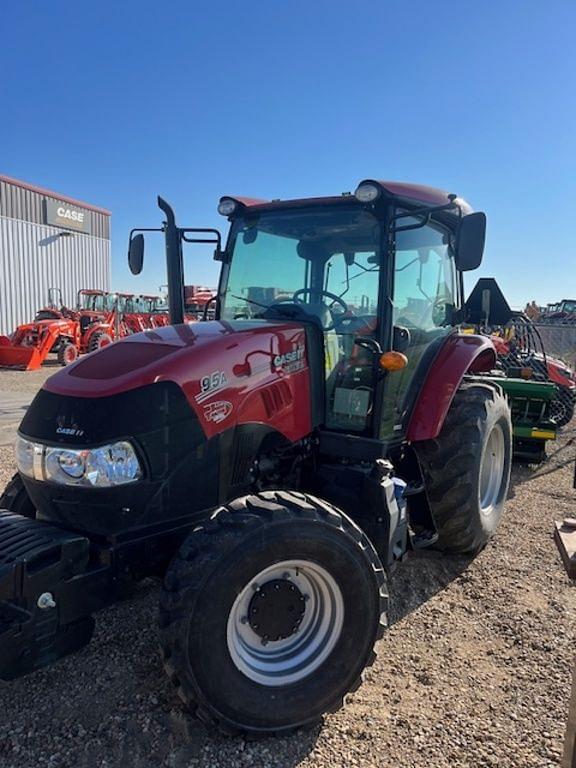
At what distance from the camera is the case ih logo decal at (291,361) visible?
2.91 metres

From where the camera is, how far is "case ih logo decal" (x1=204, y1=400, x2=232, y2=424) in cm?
260

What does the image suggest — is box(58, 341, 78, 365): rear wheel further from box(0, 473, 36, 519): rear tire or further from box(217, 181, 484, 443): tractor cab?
box(0, 473, 36, 519): rear tire

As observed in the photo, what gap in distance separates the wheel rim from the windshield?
141 cm

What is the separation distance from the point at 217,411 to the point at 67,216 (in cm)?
2419

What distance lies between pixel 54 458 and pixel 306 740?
1502mm

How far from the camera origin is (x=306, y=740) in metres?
2.28

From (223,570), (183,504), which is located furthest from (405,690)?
(183,504)

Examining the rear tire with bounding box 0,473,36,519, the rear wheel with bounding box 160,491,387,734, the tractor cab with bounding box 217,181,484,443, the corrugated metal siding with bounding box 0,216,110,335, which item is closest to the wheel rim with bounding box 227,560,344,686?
the rear wheel with bounding box 160,491,387,734

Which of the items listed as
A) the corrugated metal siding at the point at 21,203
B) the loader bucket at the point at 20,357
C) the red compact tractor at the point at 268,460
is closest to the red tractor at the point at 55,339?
the loader bucket at the point at 20,357

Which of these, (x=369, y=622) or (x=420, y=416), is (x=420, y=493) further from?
(x=369, y=622)

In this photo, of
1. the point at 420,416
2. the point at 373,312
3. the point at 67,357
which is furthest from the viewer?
the point at 67,357

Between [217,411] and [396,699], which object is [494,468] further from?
[217,411]

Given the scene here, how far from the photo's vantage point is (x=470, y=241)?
292 centimetres

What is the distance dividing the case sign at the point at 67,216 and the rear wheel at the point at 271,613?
2362 cm
